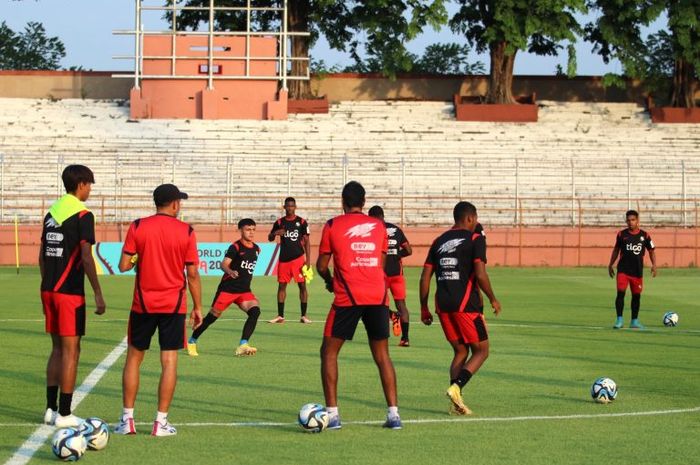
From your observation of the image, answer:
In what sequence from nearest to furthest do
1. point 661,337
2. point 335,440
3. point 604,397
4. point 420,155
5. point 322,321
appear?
1. point 335,440
2. point 604,397
3. point 661,337
4. point 322,321
5. point 420,155

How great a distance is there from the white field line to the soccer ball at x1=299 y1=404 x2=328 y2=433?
2.01 meters

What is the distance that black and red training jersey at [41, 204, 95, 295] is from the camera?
1081cm

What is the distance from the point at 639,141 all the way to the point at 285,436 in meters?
44.1

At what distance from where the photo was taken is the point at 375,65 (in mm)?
78688

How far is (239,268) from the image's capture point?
17109 millimetres

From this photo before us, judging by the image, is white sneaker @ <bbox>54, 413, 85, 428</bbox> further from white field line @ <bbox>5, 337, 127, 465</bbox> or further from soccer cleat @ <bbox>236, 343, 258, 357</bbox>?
soccer cleat @ <bbox>236, 343, 258, 357</bbox>

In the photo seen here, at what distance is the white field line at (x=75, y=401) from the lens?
9.52 m

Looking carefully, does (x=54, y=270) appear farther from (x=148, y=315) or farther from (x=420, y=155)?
(x=420, y=155)

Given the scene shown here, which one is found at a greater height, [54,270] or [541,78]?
[541,78]

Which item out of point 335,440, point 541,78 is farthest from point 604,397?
point 541,78

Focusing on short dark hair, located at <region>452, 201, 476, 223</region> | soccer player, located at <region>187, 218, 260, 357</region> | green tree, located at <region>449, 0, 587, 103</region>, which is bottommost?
soccer player, located at <region>187, 218, 260, 357</region>

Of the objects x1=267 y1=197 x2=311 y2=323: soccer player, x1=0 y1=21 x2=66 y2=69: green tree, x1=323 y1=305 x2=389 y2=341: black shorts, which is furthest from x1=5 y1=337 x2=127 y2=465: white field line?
x1=0 y1=21 x2=66 y2=69: green tree

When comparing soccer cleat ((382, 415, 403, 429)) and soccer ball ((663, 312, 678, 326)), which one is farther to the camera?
soccer ball ((663, 312, 678, 326))

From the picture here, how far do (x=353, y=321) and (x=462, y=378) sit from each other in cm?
131
